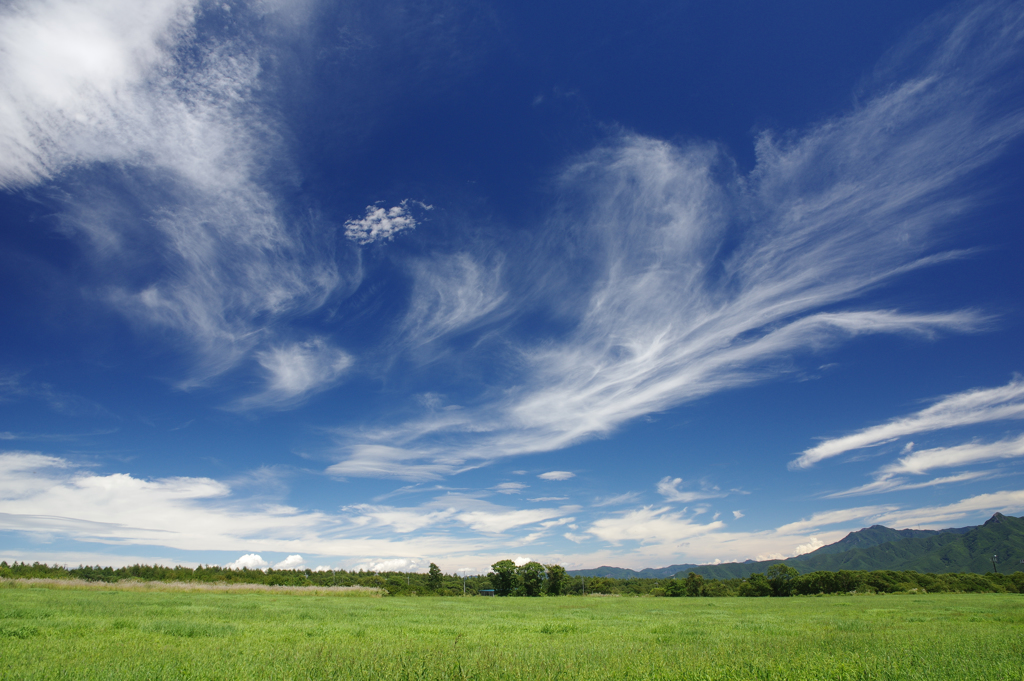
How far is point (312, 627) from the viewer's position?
17.9 metres

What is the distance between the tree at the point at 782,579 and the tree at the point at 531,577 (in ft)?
161

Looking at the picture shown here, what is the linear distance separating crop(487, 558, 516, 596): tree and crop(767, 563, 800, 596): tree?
182 feet

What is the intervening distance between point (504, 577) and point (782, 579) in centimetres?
5961

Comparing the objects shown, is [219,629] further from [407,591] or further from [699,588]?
[699,588]

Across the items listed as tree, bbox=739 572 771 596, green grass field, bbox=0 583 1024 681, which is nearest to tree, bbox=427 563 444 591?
tree, bbox=739 572 771 596

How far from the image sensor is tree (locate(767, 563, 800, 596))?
8725 centimetres

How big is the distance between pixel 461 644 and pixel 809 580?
101632mm

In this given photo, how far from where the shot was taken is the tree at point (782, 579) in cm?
8725

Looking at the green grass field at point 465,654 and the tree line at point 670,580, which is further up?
the green grass field at point 465,654

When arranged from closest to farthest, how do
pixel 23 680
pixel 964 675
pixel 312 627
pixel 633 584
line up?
1. pixel 23 680
2. pixel 964 675
3. pixel 312 627
4. pixel 633 584

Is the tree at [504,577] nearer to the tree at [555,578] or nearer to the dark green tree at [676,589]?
the tree at [555,578]

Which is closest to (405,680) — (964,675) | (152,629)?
(964,675)

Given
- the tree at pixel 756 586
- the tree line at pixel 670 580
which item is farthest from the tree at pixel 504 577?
the tree at pixel 756 586

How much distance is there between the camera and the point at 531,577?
105m
